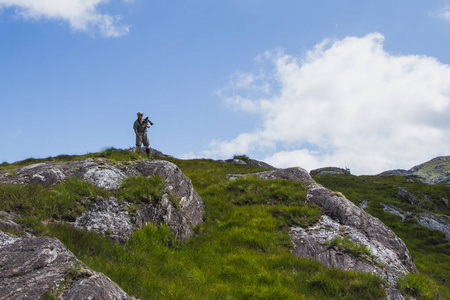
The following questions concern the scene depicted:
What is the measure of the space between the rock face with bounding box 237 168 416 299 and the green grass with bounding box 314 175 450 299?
A: 1.52m

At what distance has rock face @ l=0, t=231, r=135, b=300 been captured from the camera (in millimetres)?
5414

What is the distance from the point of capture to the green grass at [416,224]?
76.6ft

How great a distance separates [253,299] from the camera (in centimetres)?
982

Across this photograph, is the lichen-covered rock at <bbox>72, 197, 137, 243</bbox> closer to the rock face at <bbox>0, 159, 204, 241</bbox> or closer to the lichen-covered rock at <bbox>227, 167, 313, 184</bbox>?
the rock face at <bbox>0, 159, 204, 241</bbox>

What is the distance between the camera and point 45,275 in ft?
19.0

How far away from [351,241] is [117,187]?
39.6 feet

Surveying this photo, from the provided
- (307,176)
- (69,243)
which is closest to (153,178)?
(69,243)

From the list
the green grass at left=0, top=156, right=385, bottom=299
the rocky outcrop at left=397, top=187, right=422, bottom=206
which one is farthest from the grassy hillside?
the rocky outcrop at left=397, top=187, right=422, bottom=206

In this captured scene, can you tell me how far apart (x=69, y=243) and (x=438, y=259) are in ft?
97.5

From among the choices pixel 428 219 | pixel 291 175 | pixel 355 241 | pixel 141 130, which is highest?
pixel 141 130

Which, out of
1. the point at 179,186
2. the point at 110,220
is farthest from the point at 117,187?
the point at 179,186

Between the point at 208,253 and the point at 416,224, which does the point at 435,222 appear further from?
the point at 208,253

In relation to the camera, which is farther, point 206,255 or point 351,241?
point 351,241

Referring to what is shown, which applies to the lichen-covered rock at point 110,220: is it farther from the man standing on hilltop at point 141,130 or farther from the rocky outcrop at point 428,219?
the rocky outcrop at point 428,219
